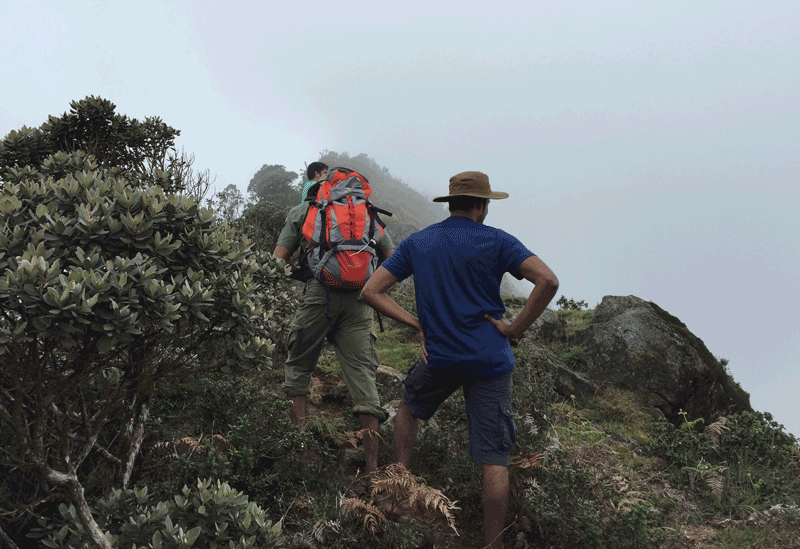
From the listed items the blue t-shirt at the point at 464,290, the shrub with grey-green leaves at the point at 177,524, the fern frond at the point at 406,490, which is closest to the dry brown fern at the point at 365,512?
the fern frond at the point at 406,490

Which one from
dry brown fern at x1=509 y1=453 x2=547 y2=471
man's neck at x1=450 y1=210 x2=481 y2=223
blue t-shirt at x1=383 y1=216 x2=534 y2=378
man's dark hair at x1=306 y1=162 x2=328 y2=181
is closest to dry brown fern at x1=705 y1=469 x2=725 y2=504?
dry brown fern at x1=509 y1=453 x2=547 y2=471

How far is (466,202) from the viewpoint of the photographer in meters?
3.76

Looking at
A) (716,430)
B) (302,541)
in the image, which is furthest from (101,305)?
(716,430)

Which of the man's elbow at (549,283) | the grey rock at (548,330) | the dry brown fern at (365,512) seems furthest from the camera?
the grey rock at (548,330)

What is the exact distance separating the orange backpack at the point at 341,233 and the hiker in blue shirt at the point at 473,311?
92 cm

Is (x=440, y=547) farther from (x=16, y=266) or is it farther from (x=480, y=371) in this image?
(x=16, y=266)

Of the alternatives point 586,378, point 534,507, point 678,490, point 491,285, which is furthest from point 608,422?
point 491,285

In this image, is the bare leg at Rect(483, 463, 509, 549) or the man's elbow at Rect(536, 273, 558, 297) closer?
the man's elbow at Rect(536, 273, 558, 297)

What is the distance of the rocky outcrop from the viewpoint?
8461mm

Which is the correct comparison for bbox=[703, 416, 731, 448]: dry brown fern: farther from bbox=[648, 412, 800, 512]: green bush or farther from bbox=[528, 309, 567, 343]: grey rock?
bbox=[528, 309, 567, 343]: grey rock

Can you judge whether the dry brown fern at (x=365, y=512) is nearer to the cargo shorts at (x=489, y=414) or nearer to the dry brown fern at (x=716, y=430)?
the cargo shorts at (x=489, y=414)

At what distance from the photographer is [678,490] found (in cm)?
581

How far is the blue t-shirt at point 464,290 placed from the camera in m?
3.56

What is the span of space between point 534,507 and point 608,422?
438cm
